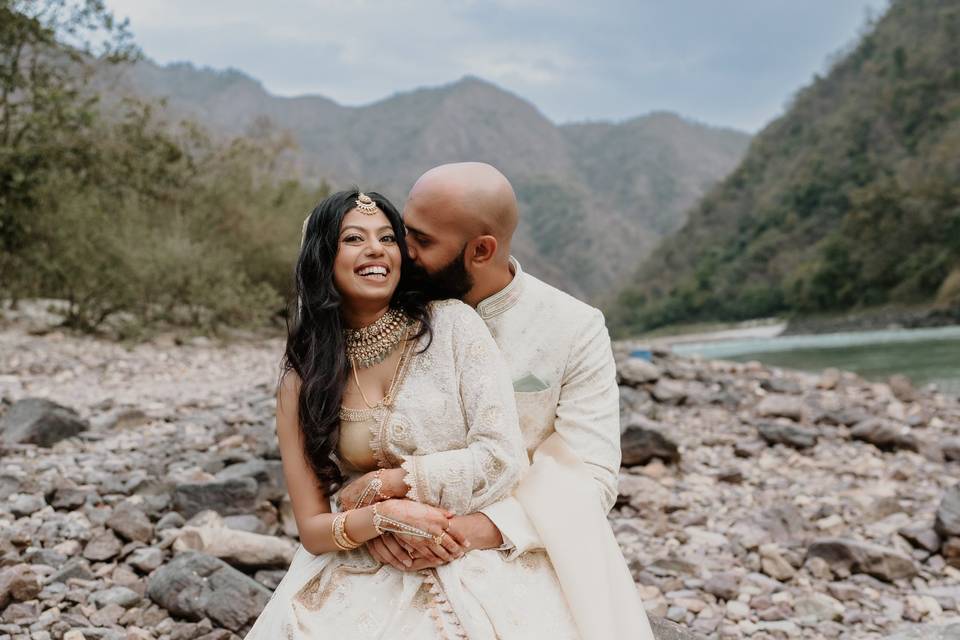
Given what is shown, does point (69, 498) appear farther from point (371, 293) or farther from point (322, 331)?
point (371, 293)

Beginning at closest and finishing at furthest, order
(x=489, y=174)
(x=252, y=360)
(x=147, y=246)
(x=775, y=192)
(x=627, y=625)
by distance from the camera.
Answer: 1. (x=627, y=625)
2. (x=489, y=174)
3. (x=252, y=360)
4. (x=147, y=246)
5. (x=775, y=192)

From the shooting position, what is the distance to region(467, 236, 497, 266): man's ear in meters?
2.44

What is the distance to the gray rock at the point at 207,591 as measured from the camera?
136 inches

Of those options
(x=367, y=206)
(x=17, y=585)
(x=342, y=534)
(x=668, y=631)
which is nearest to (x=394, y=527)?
(x=342, y=534)

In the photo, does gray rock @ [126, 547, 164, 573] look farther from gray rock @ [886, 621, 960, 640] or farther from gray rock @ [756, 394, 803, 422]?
gray rock @ [756, 394, 803, 422]

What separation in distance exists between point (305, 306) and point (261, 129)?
2676 cm

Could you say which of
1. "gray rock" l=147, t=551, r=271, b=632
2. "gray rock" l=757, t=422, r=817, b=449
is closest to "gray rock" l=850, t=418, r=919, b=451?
"gray rock" l=757, t=422, r=817, b=449

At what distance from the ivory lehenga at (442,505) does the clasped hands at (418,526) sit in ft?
0.11

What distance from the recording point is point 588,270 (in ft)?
354

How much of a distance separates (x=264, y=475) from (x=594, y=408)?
9.89 feet

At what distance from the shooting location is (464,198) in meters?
2.37

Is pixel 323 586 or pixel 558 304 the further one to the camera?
pixel 558 304

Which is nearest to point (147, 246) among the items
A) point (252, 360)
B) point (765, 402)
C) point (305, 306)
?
point (252, 360)

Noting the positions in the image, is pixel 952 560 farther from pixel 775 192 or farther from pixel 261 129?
pixel 775 192
